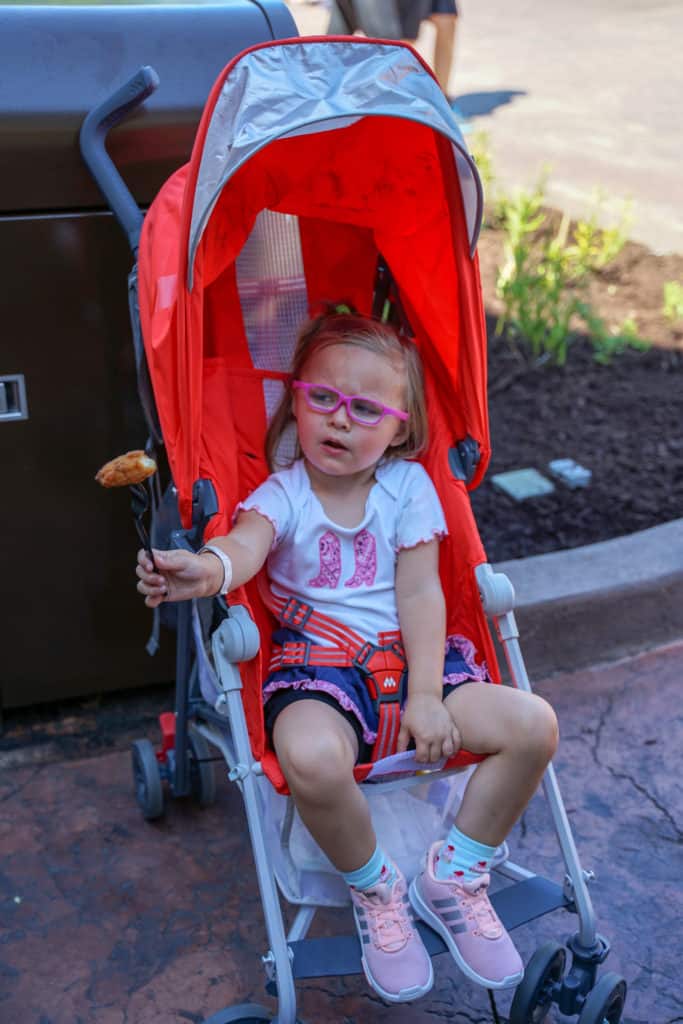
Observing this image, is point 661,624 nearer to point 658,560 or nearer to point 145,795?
point 658,560

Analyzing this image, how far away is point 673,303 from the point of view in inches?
196

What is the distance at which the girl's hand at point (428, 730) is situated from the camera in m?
2.19

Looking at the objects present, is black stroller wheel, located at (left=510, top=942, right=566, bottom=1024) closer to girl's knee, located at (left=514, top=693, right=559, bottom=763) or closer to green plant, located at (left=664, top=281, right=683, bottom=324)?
girl's knee, located at (left=514, top=693, right=559, bottom=763)

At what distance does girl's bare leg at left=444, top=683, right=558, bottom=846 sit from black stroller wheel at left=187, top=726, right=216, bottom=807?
78 centimetres

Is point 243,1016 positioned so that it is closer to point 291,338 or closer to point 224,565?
point 224,565

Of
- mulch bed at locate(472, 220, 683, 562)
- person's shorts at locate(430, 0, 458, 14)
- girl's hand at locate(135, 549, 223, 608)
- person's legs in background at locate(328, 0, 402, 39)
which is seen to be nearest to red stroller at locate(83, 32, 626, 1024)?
girl's hand at locate(135, 549, 223, 608)

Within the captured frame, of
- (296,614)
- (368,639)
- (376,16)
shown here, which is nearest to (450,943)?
(368,639)

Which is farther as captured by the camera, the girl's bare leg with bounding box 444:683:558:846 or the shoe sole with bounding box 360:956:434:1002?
the girl's bare leg with bounding box 444:683:558:846

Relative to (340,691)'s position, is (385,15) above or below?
above

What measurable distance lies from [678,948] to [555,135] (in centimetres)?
688

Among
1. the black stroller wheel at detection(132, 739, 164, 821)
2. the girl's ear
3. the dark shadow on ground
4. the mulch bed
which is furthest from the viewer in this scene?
the dark shadow on ground

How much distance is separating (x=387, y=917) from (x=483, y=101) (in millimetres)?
8495

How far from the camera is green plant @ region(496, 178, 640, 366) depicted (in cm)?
453

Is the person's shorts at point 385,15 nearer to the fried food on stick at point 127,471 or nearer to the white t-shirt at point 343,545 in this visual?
the white t-shirt at point 343,545
